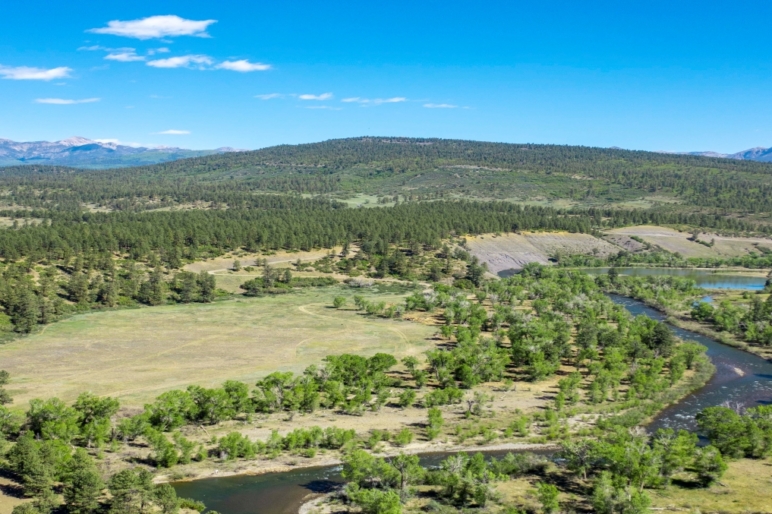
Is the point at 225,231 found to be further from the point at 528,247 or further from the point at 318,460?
the point at 318,460

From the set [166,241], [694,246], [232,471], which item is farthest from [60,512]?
[694,246]

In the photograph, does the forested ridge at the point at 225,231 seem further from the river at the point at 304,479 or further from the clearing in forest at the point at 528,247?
the river at the point at 304,479

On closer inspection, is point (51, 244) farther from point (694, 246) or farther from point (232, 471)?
point (694, 246)

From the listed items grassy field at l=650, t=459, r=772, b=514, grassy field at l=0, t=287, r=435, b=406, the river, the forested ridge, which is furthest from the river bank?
the forested ridge

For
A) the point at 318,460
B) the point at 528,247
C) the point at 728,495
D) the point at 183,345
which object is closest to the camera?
the point at 728,495

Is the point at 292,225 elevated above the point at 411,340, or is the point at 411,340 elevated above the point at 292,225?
the point at 292,225

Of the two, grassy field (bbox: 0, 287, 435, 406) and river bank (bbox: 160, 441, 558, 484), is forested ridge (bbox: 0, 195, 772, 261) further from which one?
river bank (bbox: 160, 441, 558, 484)

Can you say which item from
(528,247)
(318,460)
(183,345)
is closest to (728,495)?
(318,460)
